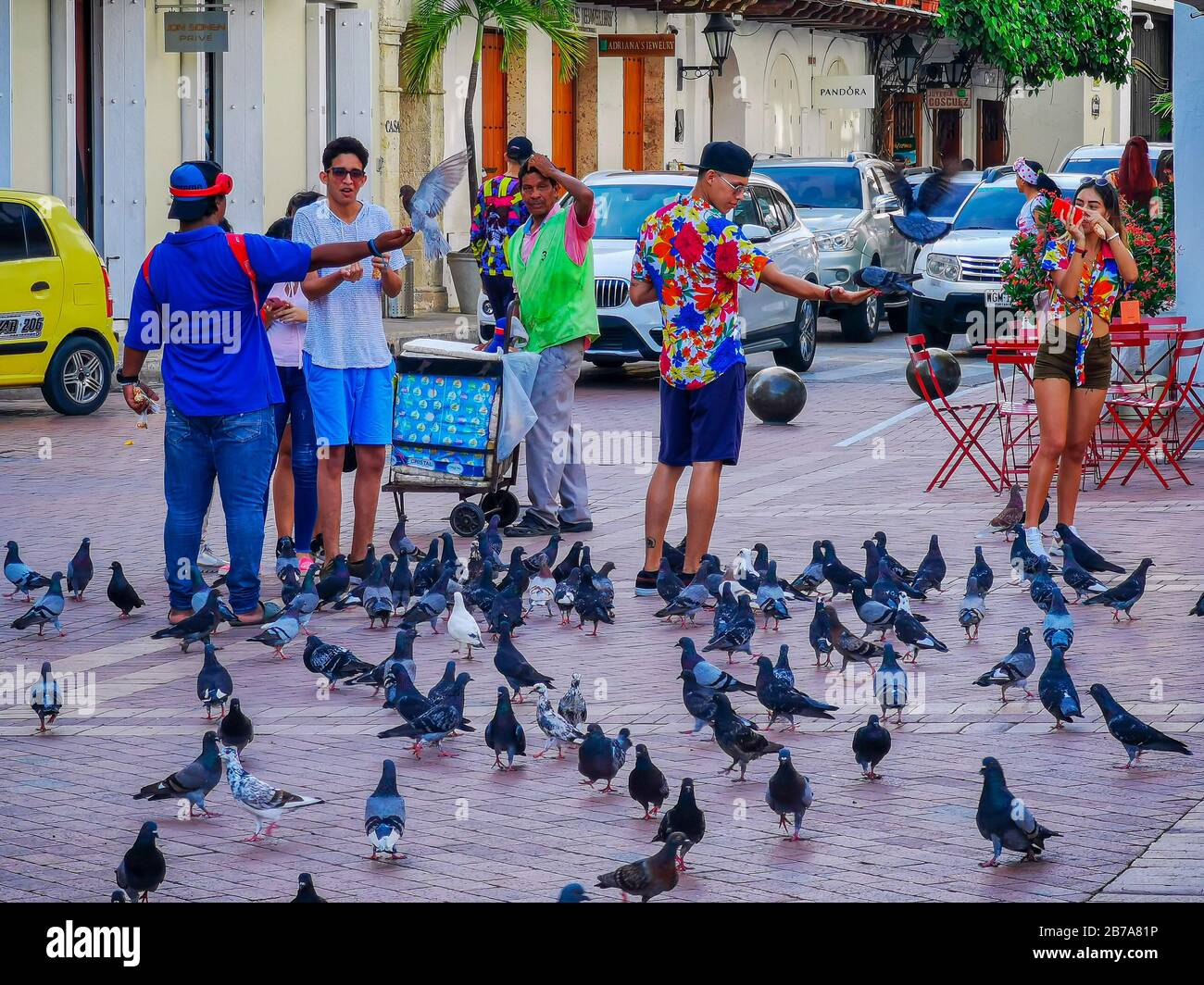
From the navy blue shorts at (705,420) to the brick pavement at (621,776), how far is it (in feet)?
2.49

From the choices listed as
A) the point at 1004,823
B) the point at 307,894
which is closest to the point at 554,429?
the point at 1004,823

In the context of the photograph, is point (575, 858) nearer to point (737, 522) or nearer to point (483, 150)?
point (737, 522)

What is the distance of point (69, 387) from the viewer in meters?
17.4

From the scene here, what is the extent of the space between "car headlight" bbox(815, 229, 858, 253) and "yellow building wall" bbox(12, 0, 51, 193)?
8.82m

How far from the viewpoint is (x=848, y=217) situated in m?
24.3

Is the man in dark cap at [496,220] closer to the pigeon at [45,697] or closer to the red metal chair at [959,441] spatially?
the red metal chair at [959,441]

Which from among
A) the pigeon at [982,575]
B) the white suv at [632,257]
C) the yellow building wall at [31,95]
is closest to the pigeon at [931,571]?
the pigeon at [982,575]

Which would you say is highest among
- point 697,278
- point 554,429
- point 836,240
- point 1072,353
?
point 836,240

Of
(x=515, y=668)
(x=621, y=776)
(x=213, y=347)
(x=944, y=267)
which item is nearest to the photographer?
(x=621, y=776)

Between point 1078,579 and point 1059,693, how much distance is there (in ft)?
7.27

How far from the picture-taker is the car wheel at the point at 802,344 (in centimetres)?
2050

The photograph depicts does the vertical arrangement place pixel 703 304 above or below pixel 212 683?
above

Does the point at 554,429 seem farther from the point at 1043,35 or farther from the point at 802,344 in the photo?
the point at 1043,35

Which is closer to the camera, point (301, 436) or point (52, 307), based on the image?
point (301, 436)
